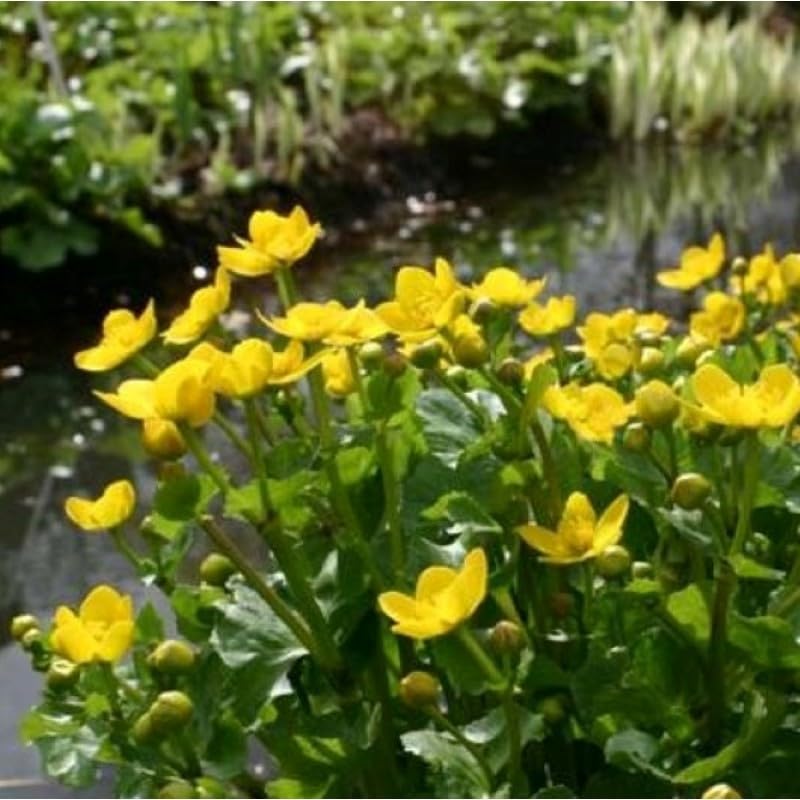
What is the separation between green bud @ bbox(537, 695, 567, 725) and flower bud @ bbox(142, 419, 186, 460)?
0.26 m

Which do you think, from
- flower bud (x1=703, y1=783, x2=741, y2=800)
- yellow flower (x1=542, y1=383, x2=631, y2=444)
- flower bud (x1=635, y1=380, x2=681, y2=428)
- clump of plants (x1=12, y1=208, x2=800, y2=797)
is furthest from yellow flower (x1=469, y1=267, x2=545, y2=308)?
flower bud (x1=703, y1=783, x2=741, y2=800)

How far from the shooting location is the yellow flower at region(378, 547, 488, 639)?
0.96m

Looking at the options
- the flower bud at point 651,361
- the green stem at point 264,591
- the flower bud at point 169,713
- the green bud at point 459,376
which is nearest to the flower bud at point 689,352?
the flower bud at point 651,361

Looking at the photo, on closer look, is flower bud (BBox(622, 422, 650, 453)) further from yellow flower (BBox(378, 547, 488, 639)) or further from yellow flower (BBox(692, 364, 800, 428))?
yellow flower (BBox(378, 547, 488, 639))

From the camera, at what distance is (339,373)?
4.33ft

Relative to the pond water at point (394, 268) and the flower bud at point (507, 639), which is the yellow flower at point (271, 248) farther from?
the pond water at point (394, 268)

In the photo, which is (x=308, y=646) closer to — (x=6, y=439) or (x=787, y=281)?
(x=787, y=281)

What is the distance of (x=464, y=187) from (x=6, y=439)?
8.82 ft

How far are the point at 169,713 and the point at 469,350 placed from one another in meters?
0.27

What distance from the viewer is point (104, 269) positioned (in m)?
4.21

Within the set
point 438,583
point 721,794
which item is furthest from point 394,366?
point 721,794

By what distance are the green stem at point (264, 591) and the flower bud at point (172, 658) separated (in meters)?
0.06

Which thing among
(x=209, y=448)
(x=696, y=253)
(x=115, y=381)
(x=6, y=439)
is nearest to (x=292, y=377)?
(x=696, y=253)

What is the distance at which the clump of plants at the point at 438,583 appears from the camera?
102 centimetres
